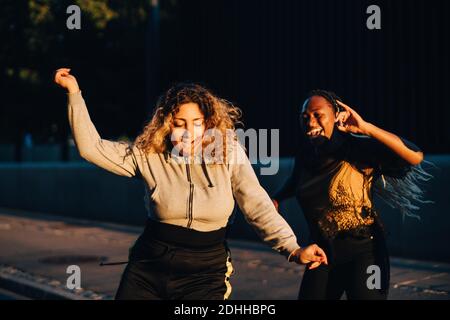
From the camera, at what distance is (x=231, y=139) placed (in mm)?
3504

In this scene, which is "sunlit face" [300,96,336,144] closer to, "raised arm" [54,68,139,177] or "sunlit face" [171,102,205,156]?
"sunlit face" [171,102,205,156]

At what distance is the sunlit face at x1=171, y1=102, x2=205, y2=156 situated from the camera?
3402 mm

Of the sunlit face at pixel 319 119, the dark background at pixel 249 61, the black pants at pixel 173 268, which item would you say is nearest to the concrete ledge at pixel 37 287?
the sunlit face at pixel 319 119

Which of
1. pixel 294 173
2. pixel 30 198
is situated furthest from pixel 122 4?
pixel 294 173

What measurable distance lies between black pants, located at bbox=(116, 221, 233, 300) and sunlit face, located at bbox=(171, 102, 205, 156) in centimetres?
40

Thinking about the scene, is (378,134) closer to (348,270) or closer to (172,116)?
(348,270)

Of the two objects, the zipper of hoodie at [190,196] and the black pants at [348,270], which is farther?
the black pants at [348,270]

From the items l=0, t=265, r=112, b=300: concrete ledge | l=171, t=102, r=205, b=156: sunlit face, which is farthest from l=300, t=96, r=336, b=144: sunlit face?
l=0, t=265, r=112, b=300: concrete ledge

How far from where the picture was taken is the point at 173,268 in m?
3.28

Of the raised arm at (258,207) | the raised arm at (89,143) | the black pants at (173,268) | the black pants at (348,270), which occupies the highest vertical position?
the raised arm at (89,143)

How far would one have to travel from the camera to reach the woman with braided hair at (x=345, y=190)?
388 centimetres

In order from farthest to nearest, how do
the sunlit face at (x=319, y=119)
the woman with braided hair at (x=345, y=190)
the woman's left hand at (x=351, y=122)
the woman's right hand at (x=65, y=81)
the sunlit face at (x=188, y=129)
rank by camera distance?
the sunlit face at (x=319, y=119), the woman with braided hair at (x=345, y=190), the woman's left hand at (x=351, y=122), the sunlit face at (x=188, y=129), the woman's right hand at (x=65, y=81)

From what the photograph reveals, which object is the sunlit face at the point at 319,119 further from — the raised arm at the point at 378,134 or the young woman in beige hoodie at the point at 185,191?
the young woman in beige hoodie at the point at 185,191

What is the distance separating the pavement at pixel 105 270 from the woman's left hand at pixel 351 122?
345 centimetres
